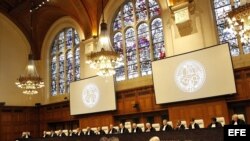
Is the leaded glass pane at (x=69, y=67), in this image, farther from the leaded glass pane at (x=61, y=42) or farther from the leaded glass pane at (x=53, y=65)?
the leaded glass pane at (x=53, y=65)

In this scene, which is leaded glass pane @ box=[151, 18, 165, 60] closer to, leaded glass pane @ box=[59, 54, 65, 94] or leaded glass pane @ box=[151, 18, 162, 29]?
leaded glass pane @ box=[151, 18, 162, 29]

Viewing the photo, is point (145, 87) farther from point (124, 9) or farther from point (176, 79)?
point (124, 9)

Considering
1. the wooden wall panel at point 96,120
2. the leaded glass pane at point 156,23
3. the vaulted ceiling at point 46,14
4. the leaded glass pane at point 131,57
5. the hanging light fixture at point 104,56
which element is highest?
the vaulted ceiling at point 46,14

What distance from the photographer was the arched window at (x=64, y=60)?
15.9 metres

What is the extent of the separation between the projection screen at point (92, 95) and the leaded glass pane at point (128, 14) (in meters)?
2.98

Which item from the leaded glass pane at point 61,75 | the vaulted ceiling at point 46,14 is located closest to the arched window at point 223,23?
the vaulted ceiling at point 46,14

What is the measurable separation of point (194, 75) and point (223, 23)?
2.36 m

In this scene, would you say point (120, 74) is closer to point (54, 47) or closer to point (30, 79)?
point (30, 79)

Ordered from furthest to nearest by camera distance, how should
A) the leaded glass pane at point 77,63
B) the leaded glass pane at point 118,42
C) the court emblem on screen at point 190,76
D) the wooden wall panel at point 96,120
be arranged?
the leaded glass pane at point 77,63
the leaded glass pane at point 118,42
the wooden wall panel at point 96,120
the court emblem on screen at point 190,76

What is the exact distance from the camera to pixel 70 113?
14.7 metres

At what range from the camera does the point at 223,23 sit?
10.8m

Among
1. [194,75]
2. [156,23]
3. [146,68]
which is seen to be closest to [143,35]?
[156,23]

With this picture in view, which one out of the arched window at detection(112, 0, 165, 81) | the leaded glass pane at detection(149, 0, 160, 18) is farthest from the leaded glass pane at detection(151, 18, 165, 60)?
the leaded glass pane at detection(149, 0, 160, 18)

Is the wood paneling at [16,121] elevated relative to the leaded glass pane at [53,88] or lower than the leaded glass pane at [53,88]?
lower
